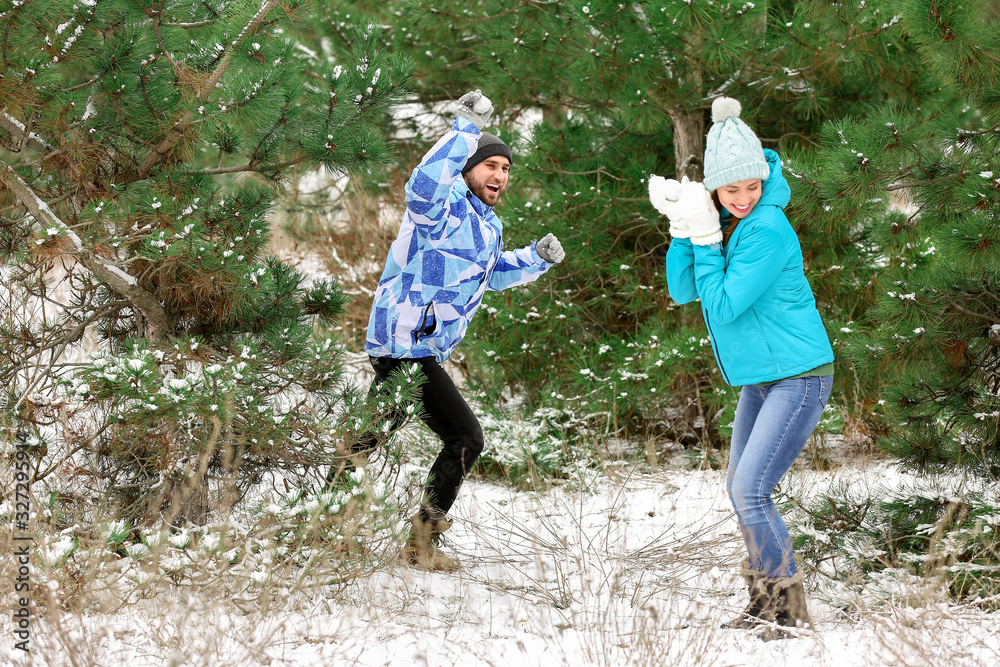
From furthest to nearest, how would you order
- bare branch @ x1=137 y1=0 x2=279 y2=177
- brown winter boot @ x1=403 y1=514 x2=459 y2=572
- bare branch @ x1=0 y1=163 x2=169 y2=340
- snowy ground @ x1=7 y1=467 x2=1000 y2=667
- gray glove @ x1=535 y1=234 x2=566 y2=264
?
1. gray glove @ x1=535 y1=234 x2=566 y2=264
2. brown winter boot @ x1=403 y1=514 x2=459 y2=572
3. bare branch @ x1=137 y1=0 x2=279 y2=177
4. bare branch @ x1=0 y1=163 x2=169 y2=340
5. snowy ground @ x1=7 y1=467 x2=1000 y2=667

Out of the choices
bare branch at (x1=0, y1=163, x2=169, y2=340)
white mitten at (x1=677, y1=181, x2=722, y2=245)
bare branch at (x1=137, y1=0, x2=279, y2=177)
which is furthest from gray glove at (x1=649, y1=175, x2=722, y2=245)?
bare branch at (x1=0, y1=163, x2=169, y2=340)

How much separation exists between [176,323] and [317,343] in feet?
2.21

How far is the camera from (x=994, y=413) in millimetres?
2951

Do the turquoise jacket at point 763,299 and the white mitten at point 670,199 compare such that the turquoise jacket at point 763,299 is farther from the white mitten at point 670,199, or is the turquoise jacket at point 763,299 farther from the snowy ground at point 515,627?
the snowy ground at point 515,627

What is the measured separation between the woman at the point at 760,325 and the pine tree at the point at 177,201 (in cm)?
137

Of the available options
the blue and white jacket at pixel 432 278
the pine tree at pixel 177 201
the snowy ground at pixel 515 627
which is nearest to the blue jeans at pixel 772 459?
the snowy ground at pixel 515 627

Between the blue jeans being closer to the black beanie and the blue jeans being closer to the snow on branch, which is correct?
the black beanie

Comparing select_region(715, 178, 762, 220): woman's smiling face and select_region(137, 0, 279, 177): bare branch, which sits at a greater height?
select_region(137, 0, 279, 177): bare branch

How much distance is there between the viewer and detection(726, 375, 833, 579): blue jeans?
2.36 meters

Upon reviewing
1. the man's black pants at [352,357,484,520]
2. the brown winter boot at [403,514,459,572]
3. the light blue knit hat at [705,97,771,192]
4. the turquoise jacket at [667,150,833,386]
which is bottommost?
the brown winter boot at [403,514,459,572]

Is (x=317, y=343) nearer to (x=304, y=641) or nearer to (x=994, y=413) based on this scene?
(x=304, y=641)

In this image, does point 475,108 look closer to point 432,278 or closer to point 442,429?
point 432,278

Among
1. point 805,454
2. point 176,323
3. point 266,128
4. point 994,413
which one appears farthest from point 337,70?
point 805,454

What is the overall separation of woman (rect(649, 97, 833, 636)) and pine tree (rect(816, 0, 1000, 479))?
717 mm
